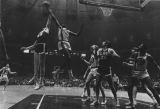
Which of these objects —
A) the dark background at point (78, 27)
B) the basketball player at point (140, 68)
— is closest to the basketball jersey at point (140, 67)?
the basketball player at point (140, 68)

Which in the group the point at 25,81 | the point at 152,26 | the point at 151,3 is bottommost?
the point at 25,81

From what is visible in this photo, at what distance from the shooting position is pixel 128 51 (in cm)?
1884

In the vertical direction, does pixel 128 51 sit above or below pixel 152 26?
below

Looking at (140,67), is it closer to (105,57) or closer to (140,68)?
(140,68)

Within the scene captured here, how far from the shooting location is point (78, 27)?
18.7m

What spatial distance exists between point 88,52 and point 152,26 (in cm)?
389

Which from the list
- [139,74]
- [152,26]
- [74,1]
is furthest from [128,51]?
[139,74]

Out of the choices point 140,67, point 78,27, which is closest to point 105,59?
point 140,67

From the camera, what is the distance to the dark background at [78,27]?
18.5 m

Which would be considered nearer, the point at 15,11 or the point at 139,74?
the point at 139,74

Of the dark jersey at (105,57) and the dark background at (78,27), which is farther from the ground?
the dark background at (78,27)

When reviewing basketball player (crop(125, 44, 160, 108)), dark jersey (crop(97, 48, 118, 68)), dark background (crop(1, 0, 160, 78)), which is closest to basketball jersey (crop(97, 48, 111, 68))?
dark jersey (crop(97, 48, 118, 68))

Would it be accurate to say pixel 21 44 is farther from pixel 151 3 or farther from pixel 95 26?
pixel 151 3

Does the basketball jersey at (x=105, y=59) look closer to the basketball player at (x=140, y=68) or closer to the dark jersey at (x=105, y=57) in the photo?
the dark jersey at (x=105, y=57)
